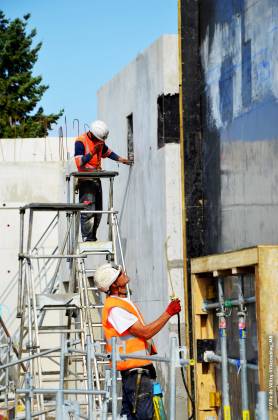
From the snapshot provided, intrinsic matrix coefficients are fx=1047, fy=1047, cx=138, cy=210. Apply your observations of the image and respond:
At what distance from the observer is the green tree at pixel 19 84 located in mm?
50781

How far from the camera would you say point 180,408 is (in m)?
13.9

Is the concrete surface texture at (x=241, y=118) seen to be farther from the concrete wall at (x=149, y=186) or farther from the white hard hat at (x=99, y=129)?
the white hard hat at (x=99, y=129)

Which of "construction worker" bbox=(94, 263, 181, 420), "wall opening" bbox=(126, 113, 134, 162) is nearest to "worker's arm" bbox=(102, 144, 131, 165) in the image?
"wall opening" bbox=(126, 113, 134, 162)

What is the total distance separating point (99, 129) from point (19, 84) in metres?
38.3

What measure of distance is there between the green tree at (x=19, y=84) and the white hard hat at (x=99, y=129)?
114ft

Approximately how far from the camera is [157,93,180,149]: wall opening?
1467 centimetres

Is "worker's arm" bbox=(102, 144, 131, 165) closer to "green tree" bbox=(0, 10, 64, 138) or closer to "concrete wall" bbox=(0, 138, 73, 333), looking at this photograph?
"concrete wall" bbox=(0, 138, 73, 333)

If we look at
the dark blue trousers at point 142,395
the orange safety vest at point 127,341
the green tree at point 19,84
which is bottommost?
the dark blue trousers at point 142,395

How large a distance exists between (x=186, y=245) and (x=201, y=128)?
1548 millimetres

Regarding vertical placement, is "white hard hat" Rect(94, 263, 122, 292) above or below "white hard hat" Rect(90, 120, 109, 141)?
below

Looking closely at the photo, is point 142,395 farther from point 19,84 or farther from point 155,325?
point 19,84

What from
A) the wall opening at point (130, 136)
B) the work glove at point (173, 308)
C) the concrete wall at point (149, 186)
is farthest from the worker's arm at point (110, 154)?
the work glove at point (173, 308)

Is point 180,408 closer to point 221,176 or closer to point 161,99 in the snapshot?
point 221,176

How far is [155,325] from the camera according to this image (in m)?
9.57
